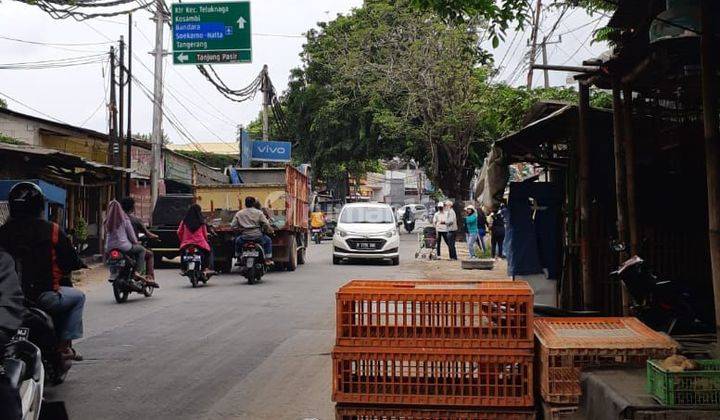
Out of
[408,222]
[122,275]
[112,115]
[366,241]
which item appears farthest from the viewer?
[408,222]

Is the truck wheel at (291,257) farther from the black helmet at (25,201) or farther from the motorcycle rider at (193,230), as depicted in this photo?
the black helmet at (25,201)

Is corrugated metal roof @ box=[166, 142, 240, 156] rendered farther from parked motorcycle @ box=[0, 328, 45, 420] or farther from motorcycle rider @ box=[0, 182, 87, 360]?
parked motorcycle @ box=[0, 328, 45, 420]

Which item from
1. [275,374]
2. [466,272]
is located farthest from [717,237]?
[466,272]

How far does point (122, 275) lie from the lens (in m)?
12.1

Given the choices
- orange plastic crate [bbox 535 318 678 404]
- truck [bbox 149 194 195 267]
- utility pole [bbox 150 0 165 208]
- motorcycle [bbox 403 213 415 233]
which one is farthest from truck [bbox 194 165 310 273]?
motorcycle [bbox 403 213 415 233]

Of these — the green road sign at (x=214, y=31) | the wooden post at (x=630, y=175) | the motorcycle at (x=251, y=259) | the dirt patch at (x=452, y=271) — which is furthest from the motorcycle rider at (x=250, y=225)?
the wooden post at (x=630, y=175)

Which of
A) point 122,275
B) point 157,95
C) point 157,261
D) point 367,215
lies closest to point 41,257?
point 122,275

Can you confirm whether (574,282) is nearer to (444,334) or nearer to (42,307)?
(444,334)

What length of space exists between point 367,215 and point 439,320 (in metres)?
17.9

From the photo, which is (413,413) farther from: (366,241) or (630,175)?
(366,241)

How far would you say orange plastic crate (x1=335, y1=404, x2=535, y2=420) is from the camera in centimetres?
432

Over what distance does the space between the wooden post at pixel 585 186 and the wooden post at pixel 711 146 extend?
124 inches

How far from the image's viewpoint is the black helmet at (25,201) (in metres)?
5.91

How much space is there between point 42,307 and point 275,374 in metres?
2.12
